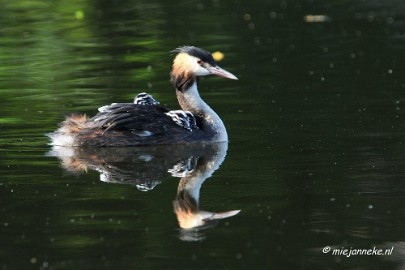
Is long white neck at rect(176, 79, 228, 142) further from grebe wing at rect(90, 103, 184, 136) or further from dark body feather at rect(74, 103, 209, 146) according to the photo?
grebe wing at rect(90, 103, 184, 136)

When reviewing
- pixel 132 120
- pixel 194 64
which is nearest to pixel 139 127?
pixel 132 120

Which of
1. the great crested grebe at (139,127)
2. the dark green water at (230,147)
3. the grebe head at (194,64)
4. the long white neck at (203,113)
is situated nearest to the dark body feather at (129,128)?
the great crested grebe at (139,127)

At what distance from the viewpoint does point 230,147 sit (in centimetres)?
1148

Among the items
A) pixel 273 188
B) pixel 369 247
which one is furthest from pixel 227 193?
pixel 369 247

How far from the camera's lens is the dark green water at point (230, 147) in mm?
7879

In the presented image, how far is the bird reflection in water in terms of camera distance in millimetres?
8844

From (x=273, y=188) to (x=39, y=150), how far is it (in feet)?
9.69

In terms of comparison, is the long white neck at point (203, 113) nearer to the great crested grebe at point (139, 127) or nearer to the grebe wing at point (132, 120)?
the great crested grebe at point (139, 127)

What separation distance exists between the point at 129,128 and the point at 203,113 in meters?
1.00

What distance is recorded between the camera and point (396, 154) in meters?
10.6

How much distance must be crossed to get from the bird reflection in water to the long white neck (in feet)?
0.41

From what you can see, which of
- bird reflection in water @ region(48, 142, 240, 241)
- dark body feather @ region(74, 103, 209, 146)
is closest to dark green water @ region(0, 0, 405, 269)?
bird reflection in water @ region(48, 142, 240, 241)

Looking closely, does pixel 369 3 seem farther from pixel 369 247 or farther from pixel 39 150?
pixel 369 247

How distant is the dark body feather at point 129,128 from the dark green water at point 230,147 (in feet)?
0.51
